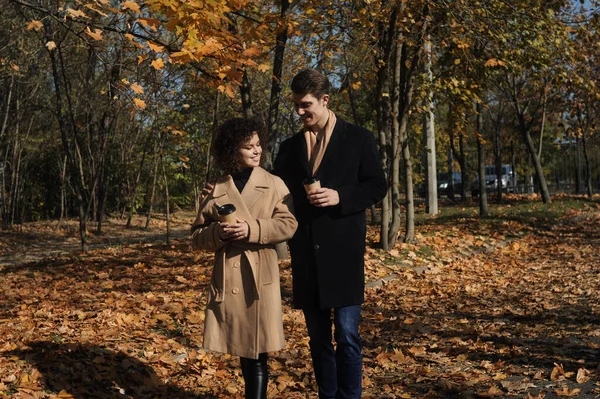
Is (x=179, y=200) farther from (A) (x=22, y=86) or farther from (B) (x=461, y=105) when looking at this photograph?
(B) (x=461, y=105)

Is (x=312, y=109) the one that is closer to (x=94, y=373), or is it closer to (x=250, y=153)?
(x=250, y=153)

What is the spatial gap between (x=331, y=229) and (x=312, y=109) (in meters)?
0.71

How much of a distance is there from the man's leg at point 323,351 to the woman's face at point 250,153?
0.94 metres

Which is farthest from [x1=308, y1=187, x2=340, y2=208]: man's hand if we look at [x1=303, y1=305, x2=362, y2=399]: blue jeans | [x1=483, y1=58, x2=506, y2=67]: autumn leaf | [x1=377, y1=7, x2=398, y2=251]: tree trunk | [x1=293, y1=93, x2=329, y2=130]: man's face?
[x1=377, y1=7, x2=398, y2=251]: tree trunk

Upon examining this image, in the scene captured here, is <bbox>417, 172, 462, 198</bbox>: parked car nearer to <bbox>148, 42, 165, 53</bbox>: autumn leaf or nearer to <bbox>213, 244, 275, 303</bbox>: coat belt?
<bbox>148, 42, 165, 53</bbox>: autumn leaf

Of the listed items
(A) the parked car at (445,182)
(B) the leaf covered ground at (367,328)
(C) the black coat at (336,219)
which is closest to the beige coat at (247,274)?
(C) the black coat at (336,219)

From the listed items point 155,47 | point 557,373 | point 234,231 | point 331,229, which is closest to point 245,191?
point 234,231

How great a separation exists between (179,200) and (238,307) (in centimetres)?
2932

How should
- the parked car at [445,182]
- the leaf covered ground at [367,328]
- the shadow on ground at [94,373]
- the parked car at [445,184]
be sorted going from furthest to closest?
1. the parked car at [445,182]
2. the parked car at [445,184]
3. the leaf covered ground at [367,328]
4. the shadow on ground at [94,373]

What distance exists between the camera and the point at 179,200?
3266 centimetres

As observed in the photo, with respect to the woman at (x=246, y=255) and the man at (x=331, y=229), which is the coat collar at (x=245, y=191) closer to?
the woman at (x=246, y=255)

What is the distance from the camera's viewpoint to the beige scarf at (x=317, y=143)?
419 centimetres

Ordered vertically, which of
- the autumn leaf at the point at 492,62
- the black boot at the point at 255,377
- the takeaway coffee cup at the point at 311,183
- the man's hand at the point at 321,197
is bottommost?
the black boot at the point at 255,377

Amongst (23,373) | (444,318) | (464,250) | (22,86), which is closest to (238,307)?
(23,373)
